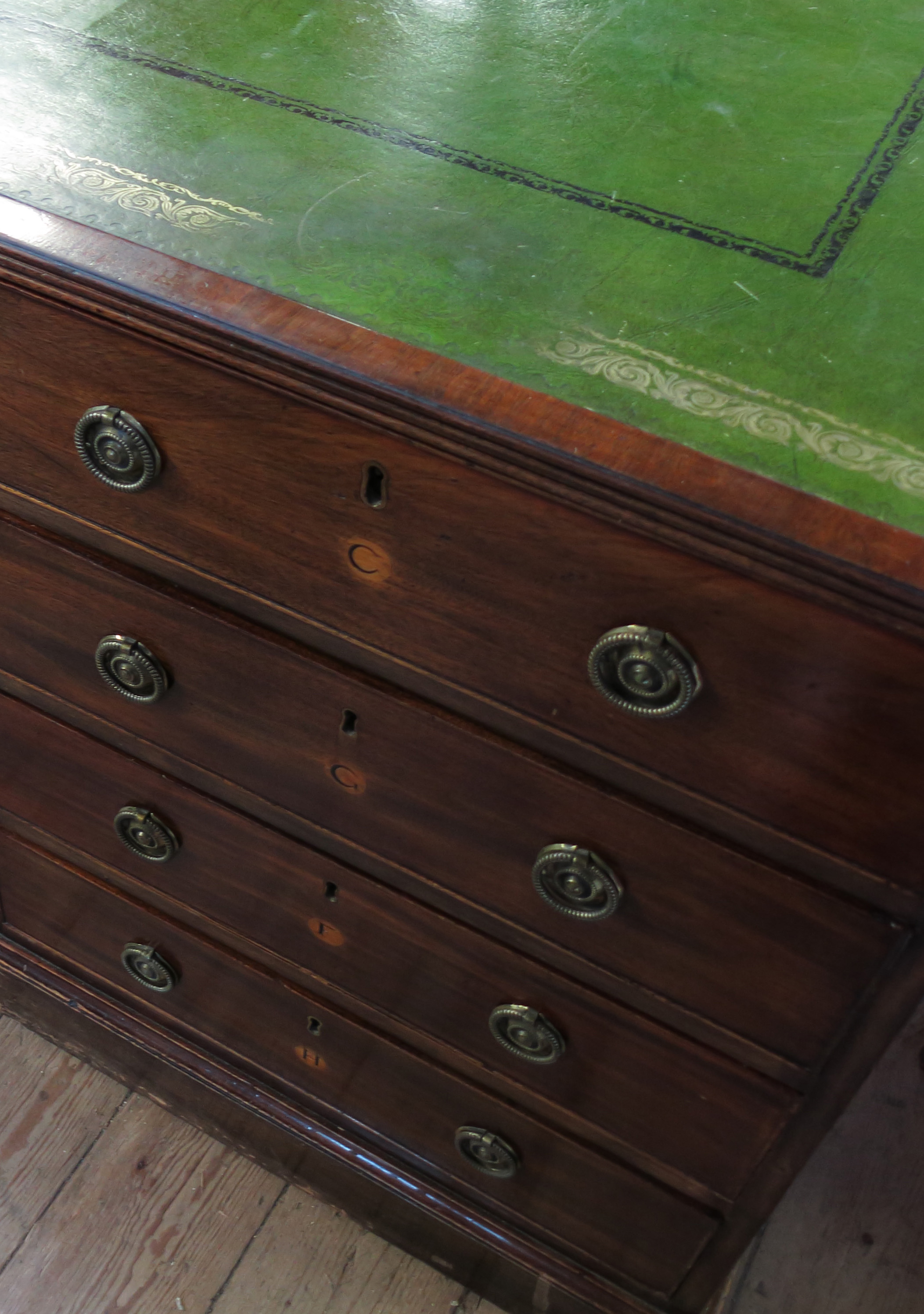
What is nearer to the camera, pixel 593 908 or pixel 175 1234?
pixel 593 908

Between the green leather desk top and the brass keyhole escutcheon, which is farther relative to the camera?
the brass keyhole escutcheon

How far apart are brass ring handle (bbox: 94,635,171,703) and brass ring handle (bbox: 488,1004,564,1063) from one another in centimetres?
35

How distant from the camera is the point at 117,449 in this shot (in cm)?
70

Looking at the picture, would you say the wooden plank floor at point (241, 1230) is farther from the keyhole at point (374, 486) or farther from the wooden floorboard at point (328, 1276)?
the keyhole at point (374, 486)

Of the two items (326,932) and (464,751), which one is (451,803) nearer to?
(464,751)

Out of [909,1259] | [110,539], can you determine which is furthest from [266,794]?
[909,1259]

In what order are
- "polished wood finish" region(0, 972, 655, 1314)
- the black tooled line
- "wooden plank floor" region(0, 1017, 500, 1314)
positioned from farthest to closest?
"wooden plank floor" region(0, 1017, 500, 1314) < "polished wood finish" region(0, 972, 655, 1314) < the black tooled line

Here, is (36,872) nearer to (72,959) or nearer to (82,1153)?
(72,959)

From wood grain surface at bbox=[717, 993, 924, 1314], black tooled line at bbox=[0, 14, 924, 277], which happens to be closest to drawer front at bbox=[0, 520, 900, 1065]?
black tooled line at bbox=[0, 14, 924, 277]

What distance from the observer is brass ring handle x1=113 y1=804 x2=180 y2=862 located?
0.96m

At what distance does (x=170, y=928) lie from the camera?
1075 millimetres

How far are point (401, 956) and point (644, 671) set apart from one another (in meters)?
0.42

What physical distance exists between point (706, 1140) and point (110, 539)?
0.60 m

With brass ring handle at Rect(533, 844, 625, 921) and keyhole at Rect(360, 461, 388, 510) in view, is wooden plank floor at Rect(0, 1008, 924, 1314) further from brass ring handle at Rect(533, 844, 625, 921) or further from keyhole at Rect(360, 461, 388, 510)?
keyhole at Rect(360, 461, 388, 510)
